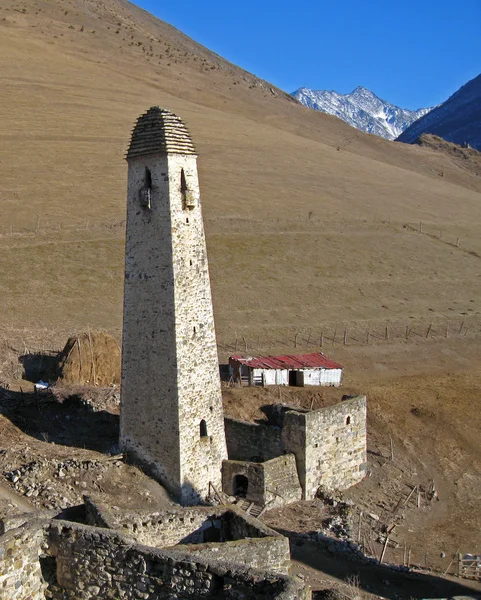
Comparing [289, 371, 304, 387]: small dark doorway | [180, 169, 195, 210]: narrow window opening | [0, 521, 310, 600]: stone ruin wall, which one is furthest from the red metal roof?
[0, 521, 310, 600]: stone ruin wall

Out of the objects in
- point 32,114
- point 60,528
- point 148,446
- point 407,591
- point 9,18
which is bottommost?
point 407,591

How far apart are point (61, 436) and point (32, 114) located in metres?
57.7

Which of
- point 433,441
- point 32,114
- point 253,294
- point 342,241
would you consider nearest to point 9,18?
point 32,114

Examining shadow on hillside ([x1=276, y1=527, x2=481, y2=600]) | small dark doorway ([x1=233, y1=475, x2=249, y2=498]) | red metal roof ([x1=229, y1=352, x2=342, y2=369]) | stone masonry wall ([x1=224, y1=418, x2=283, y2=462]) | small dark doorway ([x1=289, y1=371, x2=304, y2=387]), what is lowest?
shadow on hillside ([x1=276, y1=527, x2=481, y2=600])

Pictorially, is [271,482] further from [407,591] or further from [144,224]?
[144,224]

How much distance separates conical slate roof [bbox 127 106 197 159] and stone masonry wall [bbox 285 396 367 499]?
8.33 metres

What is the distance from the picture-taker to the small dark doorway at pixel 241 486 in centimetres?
2108

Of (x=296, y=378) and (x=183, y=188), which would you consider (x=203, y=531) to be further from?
(x=296, y=378)

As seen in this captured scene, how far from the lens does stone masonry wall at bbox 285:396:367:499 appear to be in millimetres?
22391

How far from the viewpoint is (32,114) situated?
7331 cm

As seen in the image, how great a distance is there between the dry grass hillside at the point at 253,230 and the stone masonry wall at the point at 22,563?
548 inches

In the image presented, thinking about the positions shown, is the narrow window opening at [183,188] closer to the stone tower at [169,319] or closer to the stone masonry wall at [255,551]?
the stone tower at [169,319]

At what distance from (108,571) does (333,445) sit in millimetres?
13729

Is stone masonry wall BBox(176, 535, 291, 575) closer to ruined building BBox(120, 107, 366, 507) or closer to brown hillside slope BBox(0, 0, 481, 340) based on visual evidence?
ruined building BBox(120, 107, 366, 507)
